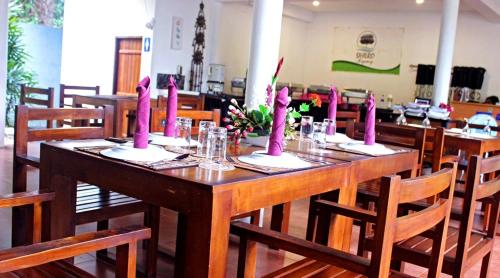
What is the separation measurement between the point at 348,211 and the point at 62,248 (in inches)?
52.0

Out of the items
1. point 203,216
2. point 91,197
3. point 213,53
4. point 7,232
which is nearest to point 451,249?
point 203,216

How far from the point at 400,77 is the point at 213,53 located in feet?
12.0

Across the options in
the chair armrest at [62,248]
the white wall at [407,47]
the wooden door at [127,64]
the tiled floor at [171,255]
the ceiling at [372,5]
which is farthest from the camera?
the white wall at [407,47]

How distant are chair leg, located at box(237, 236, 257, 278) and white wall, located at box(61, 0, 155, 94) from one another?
728cm

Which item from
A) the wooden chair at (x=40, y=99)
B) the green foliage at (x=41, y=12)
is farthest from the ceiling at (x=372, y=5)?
the wooden chair at (x=40, y=99)

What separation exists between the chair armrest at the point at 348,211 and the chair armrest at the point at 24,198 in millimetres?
1155

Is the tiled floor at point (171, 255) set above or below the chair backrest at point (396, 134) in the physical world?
below

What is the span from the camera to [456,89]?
8.79 meters

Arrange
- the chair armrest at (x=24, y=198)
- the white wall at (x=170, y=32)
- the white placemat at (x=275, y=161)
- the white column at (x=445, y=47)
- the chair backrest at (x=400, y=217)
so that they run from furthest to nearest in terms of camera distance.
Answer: the white wall at (x=170, y=32) < the white column at (x=445, y=47) < the white placemat at (x=275, y=161) < the chair armrest at (x=24, y=198) < the chair backrest at (x=400, y=217)

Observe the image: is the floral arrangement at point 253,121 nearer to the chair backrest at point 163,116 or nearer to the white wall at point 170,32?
the chair backrest at point 163,116

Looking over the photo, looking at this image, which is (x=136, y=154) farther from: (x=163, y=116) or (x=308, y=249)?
(x=163, y=116)

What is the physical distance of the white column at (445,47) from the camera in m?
6.98

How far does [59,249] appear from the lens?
130 cm

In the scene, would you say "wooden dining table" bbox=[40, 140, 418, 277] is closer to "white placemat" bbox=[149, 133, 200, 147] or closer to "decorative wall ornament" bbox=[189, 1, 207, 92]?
"white placemat" bbox=[149, 133, 200, 147]
